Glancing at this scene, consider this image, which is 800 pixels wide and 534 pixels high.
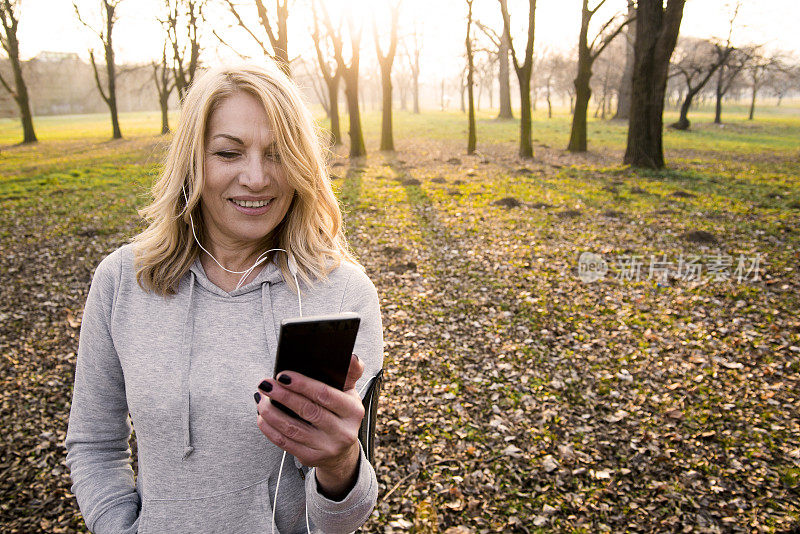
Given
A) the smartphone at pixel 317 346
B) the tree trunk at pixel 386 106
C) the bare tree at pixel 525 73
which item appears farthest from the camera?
the tree trunk at pixel 386 106

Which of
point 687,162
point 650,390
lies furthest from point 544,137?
point 650,390

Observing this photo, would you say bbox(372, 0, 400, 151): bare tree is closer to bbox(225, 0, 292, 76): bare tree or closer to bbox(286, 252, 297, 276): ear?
bbox(225, 0, 292, 76): bare tree

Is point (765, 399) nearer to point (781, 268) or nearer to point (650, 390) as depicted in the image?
point (650, 390)

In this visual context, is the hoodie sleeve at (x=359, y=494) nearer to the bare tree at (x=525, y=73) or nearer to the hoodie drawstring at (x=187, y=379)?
the hoodie drawstring at (x=187, y=379)

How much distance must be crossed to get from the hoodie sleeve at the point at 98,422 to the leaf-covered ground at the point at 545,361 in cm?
96

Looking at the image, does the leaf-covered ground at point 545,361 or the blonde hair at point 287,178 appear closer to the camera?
the blonde hair at point 287,178

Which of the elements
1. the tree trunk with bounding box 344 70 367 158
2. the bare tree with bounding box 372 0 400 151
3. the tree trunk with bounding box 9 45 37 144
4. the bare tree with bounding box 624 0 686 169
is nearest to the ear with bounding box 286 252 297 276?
the bare tree with bounding box 624 0 686 169

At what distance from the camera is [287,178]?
184cm

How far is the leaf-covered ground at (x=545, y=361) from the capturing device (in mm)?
Result: 3787

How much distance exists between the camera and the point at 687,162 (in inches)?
676

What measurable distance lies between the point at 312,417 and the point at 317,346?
0.66 feet

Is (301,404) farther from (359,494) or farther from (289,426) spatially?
(359,494)

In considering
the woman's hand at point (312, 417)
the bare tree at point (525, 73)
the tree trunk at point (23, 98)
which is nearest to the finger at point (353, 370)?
the woman's hand at point (312, 417)

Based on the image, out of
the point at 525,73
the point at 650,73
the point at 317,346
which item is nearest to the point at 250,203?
the point at 317,346
